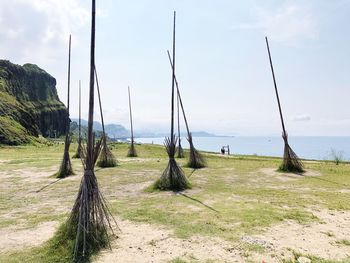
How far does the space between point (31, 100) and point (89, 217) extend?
110168mm

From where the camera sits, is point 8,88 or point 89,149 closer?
point 89,149

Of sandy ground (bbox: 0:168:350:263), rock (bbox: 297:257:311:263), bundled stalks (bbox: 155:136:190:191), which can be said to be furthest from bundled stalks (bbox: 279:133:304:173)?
rock (bbox: 297:257:311:263)

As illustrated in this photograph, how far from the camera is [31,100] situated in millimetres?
104375

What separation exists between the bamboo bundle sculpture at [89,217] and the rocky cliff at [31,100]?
173 ft

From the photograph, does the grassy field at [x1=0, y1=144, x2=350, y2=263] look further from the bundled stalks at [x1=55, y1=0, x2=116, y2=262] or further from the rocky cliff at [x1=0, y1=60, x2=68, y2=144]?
the rocky cliff at [x1=0, y1=60, x2=68, y2=144]

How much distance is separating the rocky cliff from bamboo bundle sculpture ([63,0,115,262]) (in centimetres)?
5279

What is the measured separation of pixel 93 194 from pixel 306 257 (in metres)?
4.31

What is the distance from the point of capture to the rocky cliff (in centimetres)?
6812

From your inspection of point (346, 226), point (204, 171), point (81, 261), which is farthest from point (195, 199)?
point (204, 171)

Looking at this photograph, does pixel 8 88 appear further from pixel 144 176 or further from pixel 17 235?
pixel 17 235

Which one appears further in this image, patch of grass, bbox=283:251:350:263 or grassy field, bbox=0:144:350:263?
grassy field, bbox=0:144:350:263

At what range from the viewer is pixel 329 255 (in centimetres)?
544

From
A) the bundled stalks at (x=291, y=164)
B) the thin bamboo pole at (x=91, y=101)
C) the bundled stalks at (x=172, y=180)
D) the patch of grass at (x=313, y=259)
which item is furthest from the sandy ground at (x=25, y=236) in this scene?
the bundled stalks at (x=291, y=164)

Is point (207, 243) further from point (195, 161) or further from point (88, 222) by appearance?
point (195, 161)
